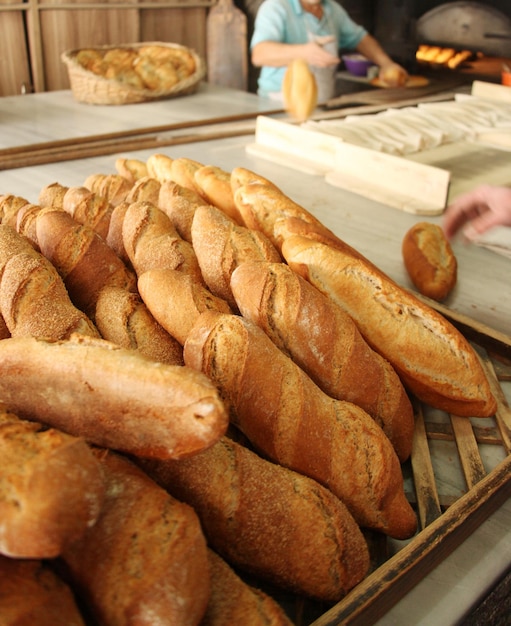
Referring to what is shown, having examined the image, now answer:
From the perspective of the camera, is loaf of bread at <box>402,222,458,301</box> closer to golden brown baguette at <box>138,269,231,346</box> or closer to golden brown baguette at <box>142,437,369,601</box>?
golden brown baguette at <box>138,269,231,346</box>

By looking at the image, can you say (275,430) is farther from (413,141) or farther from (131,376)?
(413,141)

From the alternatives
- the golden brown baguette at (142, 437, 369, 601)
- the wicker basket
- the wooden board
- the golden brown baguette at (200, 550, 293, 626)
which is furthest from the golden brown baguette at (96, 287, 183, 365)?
the wooden board

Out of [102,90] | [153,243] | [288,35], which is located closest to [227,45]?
[288,35]

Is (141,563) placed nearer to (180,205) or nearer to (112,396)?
(112,396)

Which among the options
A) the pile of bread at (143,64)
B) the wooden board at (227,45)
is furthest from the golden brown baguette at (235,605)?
the wooden board at (227,45)

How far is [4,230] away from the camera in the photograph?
3.26 ft

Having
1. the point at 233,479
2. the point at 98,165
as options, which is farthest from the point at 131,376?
the point at 98,165

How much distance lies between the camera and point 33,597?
0.48 meters

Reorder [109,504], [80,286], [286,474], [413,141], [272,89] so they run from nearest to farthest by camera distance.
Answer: [109,504], [286,474], [80,286], [413,141], [272,89]

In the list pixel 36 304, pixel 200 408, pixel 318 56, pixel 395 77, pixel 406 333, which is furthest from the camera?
pixel 395 77

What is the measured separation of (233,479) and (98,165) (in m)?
1.75

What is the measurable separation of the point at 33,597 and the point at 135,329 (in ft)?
Answer: 1.49

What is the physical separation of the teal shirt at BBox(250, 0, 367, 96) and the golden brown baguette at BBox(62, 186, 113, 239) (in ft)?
10.2

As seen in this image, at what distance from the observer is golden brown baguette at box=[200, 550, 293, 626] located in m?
0.56
